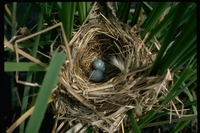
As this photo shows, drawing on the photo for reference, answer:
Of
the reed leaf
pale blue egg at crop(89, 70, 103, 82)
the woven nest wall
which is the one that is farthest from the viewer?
pale blue egg at crop(89, 70, 103, 82)

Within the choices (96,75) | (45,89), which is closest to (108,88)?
(96,75)

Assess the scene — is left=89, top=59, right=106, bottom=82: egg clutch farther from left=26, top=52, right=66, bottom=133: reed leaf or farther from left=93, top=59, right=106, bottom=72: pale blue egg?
left=26, top=52, right=66, bottom=133: reed leaf

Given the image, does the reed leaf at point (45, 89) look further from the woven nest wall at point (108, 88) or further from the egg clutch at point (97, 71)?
the egg clutch at point (97, 71)

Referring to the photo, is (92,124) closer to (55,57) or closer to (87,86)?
(87,86)

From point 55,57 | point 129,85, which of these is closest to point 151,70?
point 129,85

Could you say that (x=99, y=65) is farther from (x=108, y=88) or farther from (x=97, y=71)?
(x=108, y=88)

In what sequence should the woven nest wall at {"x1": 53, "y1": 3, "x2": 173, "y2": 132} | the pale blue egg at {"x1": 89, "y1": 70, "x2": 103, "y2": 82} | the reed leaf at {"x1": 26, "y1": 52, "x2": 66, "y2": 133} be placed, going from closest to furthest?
the reed leaf at {"x1": 26, "y1": 52, "x2": 66, "y2": 133} → the woven nest wall at {"x1": 53, "y1": 3, "x2": 173, "y2": 132} → the pale blue egg at {"x1": 89, "y1": 70, "x2": 103, "y2": 82}

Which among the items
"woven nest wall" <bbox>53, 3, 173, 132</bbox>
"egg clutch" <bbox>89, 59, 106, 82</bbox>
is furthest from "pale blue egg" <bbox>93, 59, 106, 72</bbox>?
"woven nest wall" <bbox>53, 3, 173, 132</bbox>
